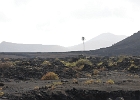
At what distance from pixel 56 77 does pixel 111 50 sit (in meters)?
100

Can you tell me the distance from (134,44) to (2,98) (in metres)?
120

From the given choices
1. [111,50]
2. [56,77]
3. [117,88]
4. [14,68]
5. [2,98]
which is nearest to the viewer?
[2,98]

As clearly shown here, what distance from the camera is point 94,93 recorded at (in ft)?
93.1

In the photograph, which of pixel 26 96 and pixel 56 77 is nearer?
pixel 26 96

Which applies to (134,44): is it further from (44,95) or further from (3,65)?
(44,95)

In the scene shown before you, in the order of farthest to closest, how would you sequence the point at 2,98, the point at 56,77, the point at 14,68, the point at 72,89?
1. the point at 14,68
2. the point at 56,77
3. the point at 72,89
4. the point at 2,98

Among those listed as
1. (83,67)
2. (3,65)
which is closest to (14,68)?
(3,65)

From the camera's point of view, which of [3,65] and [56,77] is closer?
[56,77]

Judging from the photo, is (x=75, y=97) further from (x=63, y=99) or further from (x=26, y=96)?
(x=26, y=96)

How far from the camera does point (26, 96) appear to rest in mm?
24750

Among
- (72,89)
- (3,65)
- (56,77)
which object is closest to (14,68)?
(3,65)

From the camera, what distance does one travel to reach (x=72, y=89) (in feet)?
92.9

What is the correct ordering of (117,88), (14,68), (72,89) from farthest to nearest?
1. (14,68)
2. (117,88)
3. (72,89)

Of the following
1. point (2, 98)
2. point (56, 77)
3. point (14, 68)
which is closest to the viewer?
point (2, 98)
